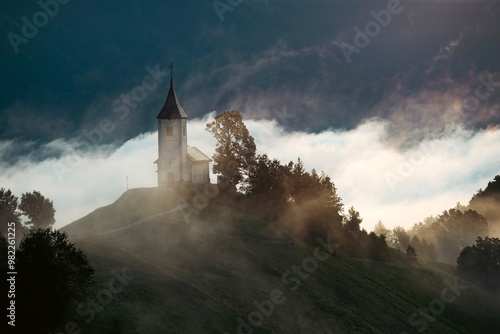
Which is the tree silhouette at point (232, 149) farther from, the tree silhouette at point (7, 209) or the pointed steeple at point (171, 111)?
the tree silhouette at point (7, 209)

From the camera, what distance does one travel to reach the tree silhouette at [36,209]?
107 meters

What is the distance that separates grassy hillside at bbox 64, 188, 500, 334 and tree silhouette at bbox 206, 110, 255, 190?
7.38 meters

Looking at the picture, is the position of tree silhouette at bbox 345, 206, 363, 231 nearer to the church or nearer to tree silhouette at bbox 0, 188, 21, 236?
the church

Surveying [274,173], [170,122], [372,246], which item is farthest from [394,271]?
[170,122]

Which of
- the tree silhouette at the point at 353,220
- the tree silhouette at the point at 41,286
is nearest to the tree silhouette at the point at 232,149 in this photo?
the tree silhouette at the point at 353,220

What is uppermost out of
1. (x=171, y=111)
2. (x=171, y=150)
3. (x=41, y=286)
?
(x=171, y=111)

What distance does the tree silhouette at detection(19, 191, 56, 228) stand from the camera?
107 meters

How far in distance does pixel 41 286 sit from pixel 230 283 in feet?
87.1

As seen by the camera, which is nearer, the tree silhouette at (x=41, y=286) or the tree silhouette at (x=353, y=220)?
the tree silhouette at (x=41, y=286)

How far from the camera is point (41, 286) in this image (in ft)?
142

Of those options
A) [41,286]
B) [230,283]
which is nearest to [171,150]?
[230,283]

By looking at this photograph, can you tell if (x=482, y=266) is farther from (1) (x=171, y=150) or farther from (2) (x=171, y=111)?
(2) (x=171, y=111)

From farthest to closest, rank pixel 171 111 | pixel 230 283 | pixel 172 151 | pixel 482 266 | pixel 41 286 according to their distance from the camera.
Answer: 1. pixel 482 266
2. pixel 171 111
3. pixel 172 151
4. pixel 230 283
5. pixel 41 286

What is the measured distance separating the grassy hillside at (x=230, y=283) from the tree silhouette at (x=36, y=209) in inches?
752
